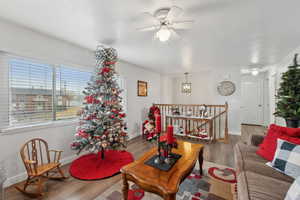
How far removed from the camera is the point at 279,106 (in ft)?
9.80

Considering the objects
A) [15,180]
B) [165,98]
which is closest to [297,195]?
[15,180]

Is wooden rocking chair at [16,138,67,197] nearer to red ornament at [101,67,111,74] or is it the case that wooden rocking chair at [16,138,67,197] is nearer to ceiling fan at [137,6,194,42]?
red ornament at [101,67,111,74]

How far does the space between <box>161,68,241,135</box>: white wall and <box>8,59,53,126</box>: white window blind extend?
15.2ft

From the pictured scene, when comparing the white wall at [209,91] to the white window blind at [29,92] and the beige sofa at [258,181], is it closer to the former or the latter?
the beige sofa at [258,181]

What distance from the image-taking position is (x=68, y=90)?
2.80 m

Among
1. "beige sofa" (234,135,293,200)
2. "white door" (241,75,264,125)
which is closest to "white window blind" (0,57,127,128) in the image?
"beige sofa" (234,135,293,200)

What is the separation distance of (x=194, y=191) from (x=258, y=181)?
2.70ft

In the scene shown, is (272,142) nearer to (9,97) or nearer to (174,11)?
(174,11)

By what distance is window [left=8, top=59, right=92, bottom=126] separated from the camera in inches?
82.8

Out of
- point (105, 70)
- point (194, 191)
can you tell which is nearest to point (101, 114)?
point (105, 70)

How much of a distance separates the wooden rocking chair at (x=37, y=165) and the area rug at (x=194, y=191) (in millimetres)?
848

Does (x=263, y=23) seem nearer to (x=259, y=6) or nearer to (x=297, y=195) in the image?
(x=259, y=6)

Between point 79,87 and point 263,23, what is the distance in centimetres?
357

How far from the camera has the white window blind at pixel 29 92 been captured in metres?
2.08
